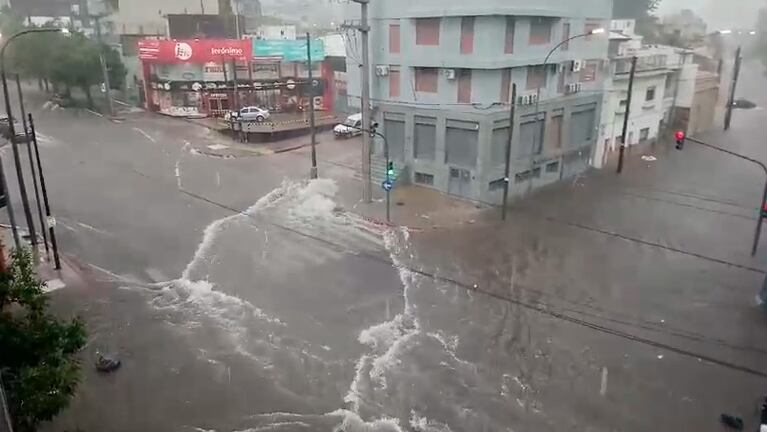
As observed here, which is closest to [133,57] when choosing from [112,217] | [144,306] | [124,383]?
[112,217]

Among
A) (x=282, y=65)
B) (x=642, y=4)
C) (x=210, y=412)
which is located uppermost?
(x=642, y=4)

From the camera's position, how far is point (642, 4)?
63.1 m

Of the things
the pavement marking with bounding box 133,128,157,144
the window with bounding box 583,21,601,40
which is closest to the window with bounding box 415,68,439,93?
the window with bounding box 583,21,601,40

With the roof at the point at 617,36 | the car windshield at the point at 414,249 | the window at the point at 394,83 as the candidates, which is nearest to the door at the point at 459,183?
the car windshield at the point at 414,249

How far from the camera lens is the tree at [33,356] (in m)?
8.27

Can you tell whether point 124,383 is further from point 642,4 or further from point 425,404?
point 642,4

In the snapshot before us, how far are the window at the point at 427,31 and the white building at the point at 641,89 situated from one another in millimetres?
11344

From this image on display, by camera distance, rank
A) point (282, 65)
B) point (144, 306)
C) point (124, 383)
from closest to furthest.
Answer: point (124, 383)
point (144, 306)
point (282, 65)

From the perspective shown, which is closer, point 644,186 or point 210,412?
point 210,412

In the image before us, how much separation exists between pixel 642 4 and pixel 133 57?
53414 mm

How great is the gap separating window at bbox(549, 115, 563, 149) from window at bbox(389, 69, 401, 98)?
7843mm

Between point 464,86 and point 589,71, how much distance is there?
8916mm

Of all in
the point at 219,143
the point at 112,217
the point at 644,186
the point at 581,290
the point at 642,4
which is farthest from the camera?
the point at 642,4

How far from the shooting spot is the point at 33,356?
9.05 metres
